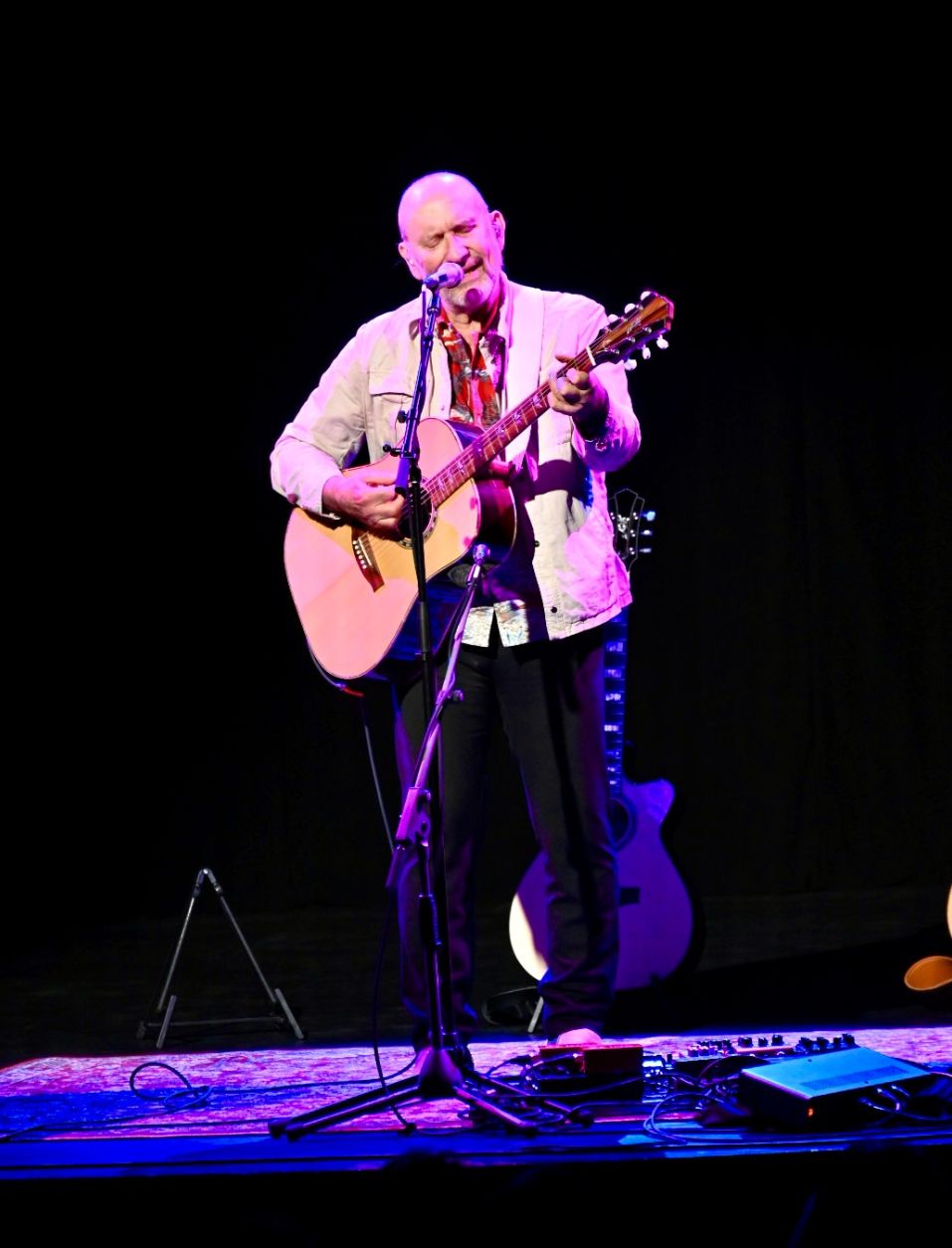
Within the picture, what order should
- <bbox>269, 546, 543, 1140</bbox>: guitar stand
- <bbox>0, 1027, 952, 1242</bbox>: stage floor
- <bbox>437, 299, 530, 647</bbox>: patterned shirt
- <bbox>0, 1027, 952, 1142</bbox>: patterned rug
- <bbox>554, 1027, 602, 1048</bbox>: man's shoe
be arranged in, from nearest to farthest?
<bbox>0, 1027, 952, 1242</bbox>: stage floor < <bbox>269, 546, 543, 1140</bbox>: guitar stand < <bbox>0, 1027, 952, 1142</bbox>: patterned rug < <bbox>554, 1027, 602, 1048</bbox>: man's shoe < <bbox>437, 299, 530, 647</bbox>: patterned shirt

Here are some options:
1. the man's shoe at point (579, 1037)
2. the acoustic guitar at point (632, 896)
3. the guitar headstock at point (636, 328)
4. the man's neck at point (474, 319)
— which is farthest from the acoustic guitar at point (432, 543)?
the acoustic guitar at point (632, 896)

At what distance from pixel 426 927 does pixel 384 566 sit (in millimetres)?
924

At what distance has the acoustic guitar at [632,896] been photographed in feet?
13.4

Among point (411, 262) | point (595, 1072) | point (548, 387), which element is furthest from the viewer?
point (411, 262)

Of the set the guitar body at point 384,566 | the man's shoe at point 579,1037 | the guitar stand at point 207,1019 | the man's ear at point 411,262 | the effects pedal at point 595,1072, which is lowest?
the guitar stand at point 207,1019

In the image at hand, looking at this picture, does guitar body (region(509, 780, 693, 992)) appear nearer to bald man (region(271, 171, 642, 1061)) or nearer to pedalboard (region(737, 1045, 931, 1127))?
bald man (region(271, 171, 642, 1061))

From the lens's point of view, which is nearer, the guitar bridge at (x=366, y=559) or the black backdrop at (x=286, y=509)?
the guitar bridge at (x=366, y=559)

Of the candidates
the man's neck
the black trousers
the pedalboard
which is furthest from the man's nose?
the pedalboard

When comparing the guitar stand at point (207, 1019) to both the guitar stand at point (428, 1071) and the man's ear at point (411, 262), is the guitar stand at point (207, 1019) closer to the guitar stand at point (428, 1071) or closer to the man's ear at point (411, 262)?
the guitar stand at point (428, 1071)

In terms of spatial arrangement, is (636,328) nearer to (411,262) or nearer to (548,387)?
(548,387)

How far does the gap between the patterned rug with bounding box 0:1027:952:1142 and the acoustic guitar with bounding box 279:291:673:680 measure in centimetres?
90

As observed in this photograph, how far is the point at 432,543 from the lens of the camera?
116 inches

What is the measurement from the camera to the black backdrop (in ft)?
18.3

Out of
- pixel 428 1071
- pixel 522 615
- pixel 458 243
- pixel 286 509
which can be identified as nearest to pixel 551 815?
pixel 522 615
